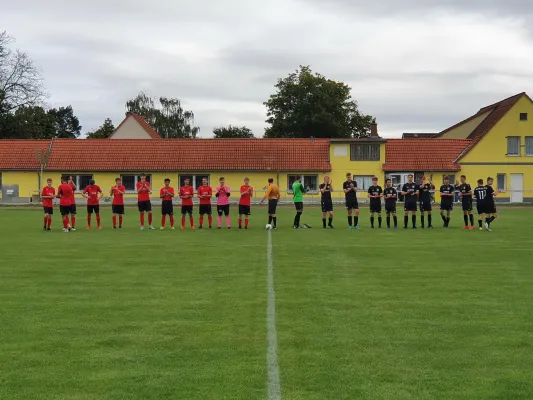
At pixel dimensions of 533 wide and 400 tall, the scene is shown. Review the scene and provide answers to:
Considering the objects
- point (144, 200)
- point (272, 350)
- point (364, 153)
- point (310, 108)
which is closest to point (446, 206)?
point (144, 200)

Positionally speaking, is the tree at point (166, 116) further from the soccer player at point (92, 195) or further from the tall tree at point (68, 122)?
the soccer player at point (92, 195)

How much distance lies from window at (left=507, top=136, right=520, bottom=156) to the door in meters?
1.93

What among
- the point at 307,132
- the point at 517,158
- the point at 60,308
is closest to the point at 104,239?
the point at 60,308

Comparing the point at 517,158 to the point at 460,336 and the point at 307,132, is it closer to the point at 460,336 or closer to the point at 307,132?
the point at 307,132

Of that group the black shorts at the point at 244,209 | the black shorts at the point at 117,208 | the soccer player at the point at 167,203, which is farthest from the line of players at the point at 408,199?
the black shorts at the point at 117,208

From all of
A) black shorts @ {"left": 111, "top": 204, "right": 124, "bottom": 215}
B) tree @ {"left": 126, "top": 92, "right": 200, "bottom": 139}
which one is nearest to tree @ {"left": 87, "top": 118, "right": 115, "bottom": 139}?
tree @ {"left": 126, "top": 92, "right": 200, "bottom": 139}

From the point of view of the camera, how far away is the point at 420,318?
9055mm

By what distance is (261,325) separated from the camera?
859 centimetres

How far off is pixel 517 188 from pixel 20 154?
4153 cm

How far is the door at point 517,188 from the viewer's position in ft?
197

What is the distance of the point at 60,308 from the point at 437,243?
1254 centimetres

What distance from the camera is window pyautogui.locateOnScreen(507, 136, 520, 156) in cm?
6144

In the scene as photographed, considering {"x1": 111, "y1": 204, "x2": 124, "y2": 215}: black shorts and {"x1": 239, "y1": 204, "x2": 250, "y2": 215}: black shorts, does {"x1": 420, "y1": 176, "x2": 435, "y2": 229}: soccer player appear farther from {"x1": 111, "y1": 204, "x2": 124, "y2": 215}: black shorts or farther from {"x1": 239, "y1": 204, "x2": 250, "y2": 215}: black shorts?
{"x1": 111, "y1": 204, "x2": 124, "y2": 215}: black shorts

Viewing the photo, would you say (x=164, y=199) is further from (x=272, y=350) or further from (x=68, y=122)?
(x=68, y=122)
